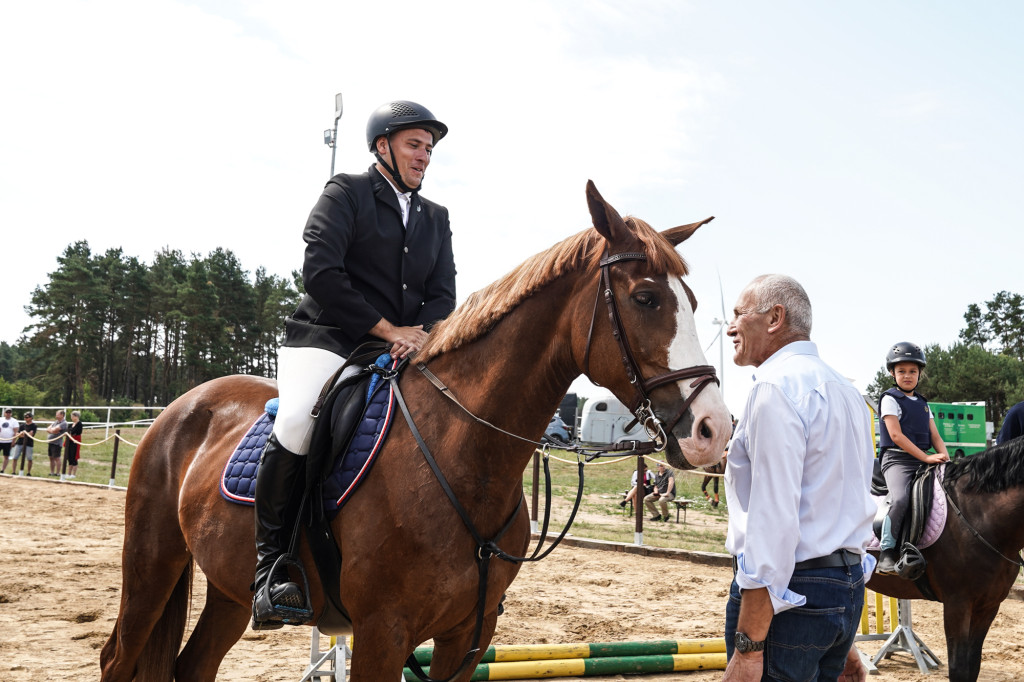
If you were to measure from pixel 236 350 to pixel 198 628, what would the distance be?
216 ft

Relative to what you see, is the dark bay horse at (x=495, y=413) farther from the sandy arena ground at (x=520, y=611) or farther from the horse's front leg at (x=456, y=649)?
the sandy arena ground at (x=520, y=611)

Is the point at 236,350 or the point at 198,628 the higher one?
the point at 236,350

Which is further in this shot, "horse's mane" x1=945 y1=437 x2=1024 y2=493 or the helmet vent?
"horse's mane" x1=945 y1=437 x2=1024 y2=493

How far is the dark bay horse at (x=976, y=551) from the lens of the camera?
544cm

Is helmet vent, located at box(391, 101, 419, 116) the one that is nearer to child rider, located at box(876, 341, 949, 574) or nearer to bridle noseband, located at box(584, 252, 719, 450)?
bridle noseband, located at box(584, 252, 719, 450)

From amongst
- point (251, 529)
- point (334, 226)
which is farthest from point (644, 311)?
point (251, 529)

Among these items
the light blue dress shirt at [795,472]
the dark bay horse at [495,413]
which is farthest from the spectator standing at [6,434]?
the light blue dress shirt at [795,472]

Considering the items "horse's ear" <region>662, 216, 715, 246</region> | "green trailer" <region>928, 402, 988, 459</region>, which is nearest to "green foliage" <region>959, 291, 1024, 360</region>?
"green trailer" <region>928, 402, 988, 459</region>

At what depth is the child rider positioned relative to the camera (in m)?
5.93

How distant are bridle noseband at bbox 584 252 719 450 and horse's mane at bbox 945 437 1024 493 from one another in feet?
16.0

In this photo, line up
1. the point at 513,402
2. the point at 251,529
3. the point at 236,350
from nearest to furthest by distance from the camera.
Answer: the point at 513,402 < the point at 251,529 < the point at 236,350

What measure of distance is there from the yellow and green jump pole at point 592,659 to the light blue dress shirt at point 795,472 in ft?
10.6

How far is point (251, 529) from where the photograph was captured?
3.25 m

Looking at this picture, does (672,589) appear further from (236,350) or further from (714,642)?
(236,350)
